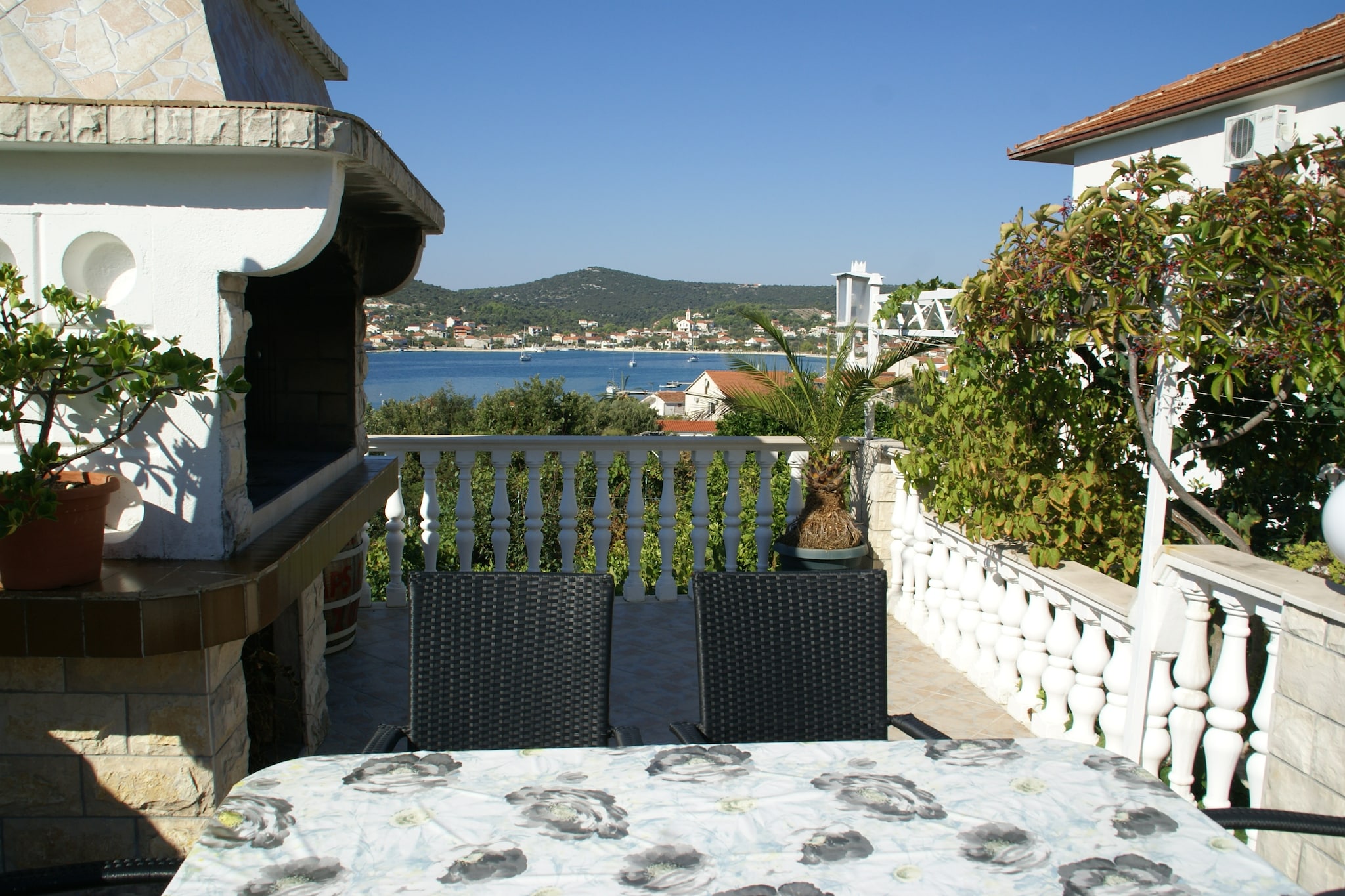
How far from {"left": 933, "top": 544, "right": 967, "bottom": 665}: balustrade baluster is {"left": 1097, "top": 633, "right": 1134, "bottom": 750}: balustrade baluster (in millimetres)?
1115

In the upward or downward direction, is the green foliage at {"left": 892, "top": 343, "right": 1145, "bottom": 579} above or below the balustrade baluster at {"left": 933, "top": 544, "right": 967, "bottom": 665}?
above

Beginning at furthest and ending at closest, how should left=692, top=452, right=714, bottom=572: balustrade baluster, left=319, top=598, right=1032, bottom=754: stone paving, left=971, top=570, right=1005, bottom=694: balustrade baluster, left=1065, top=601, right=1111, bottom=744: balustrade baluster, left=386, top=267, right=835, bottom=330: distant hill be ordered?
left=386, top=267, right=835, bottom=330: distant hill
left=692, top=452, right=714, bottom=572: balustrade baluster
left=971, top=570, right=1005, bottom=694: balustrade baluster
left=319, top=598, right=1032, bottom=754: stone paving
left=1065, top=601, right=1111, bottom=744: balustrade baluster

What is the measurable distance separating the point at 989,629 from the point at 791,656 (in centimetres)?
199

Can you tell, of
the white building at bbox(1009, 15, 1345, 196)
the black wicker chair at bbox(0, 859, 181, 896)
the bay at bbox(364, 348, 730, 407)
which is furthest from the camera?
the bay at bbox(364, 348, 730, 407)

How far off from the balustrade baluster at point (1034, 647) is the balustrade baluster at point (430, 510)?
10.3ft

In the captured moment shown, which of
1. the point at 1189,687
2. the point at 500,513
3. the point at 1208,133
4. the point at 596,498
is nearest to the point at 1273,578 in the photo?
the point at 1189,687

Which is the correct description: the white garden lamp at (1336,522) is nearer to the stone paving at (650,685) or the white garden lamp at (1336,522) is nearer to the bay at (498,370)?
the stone paving at (650,685)

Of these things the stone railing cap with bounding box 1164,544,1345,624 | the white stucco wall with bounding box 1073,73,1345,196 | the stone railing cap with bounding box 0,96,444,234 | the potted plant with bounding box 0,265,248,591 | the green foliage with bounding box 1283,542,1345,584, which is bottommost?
the green foliage with bounding box 1283,542,1345,584

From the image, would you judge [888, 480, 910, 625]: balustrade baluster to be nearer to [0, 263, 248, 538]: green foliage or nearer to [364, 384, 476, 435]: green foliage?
[0, 263, 248, 538]: green foliage

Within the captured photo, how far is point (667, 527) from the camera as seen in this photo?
5312mm

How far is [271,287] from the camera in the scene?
385cm

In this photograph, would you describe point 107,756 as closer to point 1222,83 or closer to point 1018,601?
point 1018,601

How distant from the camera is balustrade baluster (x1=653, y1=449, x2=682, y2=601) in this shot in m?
5.19

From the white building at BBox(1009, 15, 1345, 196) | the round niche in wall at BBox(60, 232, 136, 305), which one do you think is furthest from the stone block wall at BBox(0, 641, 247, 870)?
the white building at BBox(1009, 15, 1345, 196)
